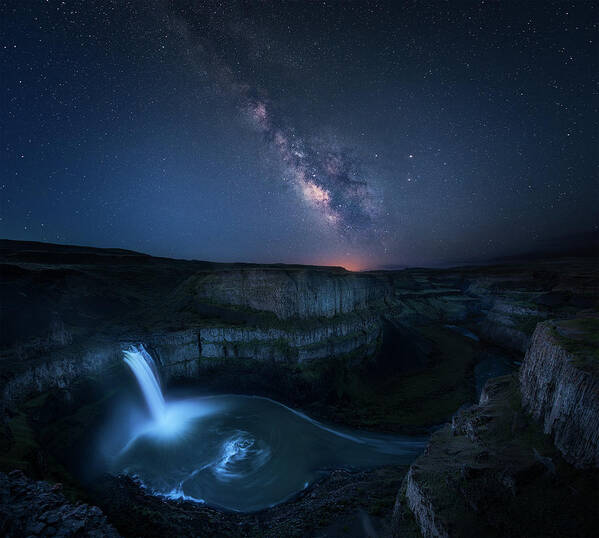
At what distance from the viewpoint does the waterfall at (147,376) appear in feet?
71.6

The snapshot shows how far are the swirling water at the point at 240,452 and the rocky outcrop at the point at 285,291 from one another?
407 inches

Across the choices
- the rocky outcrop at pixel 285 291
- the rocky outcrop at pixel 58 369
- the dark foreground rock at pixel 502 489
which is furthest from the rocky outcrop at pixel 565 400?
the rocky outcrop at pixel 58 369

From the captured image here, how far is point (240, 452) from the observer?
18.1 m

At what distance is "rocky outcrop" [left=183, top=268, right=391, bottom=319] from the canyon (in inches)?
7.4

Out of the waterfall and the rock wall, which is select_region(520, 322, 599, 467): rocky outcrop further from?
the waterfall

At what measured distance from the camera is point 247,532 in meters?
11.7

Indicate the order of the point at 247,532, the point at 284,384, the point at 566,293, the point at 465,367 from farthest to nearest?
the point at 566,293 < the point at 465,367 < the point at 284,384 < the point at 247,532

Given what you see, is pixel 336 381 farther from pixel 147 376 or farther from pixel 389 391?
pixel 147 376

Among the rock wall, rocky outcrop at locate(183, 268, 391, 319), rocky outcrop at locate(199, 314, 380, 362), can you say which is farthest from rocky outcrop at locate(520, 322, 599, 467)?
rocky outcrop at locate(183, 268, 391, 319)

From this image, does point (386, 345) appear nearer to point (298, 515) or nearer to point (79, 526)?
point (298, 515)

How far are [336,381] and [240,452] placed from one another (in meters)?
11.3

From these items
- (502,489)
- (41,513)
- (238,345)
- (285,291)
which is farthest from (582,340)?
(238,345)

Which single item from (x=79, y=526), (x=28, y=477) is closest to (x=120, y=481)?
(x=28, y=477)

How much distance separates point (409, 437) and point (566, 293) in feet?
127
